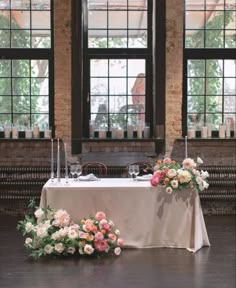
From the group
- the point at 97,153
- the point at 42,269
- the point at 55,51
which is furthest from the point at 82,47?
the point at 42,269

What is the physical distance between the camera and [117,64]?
360 inches

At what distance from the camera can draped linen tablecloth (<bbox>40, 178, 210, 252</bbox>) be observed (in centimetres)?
623

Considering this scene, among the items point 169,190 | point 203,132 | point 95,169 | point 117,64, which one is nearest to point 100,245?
point 169,190

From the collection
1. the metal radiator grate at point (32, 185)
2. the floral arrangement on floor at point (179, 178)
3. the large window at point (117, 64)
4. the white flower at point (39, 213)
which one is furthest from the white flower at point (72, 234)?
the large window at point (117, 64)

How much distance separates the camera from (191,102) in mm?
9180

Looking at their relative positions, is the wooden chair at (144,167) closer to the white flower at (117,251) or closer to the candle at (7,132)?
the white flower at (117,251)

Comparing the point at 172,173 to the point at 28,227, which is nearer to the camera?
the point at 28,227

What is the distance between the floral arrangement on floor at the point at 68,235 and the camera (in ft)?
19.2

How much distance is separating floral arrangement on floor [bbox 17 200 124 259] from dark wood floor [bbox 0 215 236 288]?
0.38 feet

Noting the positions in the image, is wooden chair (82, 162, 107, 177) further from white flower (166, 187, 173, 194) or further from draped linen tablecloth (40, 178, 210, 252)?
white flower (166, 187, 173, 194)

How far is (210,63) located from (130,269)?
4635 millimetres

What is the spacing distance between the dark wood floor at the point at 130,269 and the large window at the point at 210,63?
3.03 m

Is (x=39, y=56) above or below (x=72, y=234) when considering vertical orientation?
above

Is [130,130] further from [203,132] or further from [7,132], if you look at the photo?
[7,132]
